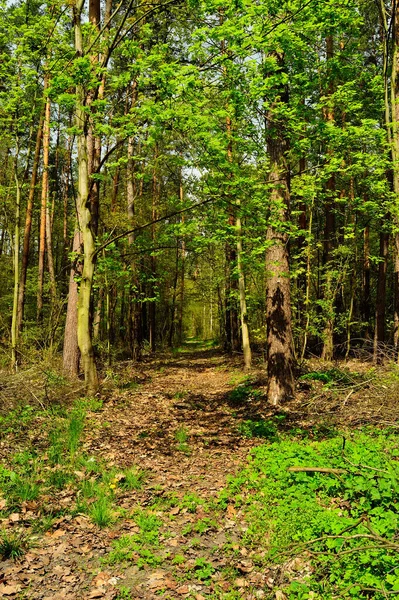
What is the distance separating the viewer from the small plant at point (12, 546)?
157 inches

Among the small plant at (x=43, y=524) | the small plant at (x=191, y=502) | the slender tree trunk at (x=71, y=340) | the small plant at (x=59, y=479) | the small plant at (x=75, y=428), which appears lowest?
the small plant at (x=191, y=502)

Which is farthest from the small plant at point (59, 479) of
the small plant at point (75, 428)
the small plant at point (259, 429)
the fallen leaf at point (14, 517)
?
the small plant at point (259, 429)

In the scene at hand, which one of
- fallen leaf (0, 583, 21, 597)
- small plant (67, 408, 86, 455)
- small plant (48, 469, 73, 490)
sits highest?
small plant (67, 408, 86, 455)

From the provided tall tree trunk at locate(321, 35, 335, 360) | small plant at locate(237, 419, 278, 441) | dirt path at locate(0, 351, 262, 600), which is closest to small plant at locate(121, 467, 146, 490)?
dirt path at locate(0, 351, 262, 600)

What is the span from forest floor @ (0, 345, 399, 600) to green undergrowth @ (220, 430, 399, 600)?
0.16 meters

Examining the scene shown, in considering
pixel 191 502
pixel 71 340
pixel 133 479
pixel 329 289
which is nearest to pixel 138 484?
pixel 133 479

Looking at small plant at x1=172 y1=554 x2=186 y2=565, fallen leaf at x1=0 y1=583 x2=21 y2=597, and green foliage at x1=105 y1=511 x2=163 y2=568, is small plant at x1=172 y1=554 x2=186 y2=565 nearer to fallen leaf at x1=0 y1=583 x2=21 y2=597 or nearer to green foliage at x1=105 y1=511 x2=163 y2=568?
green foliage at x1=105 y1=511 x2=163 y2=568

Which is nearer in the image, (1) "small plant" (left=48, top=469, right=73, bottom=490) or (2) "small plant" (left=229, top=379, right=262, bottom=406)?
(1) "small plant" (left=48, top=469, right=73, bottom=490)

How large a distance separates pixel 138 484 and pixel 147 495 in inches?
8.1

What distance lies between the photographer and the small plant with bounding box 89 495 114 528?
454cm

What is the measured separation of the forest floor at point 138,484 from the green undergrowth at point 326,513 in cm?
16

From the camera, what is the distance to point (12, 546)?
13.2 feet

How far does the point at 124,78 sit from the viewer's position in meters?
7.14

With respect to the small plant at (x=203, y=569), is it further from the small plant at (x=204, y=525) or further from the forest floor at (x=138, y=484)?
the small plant at (x=204, y=525)
